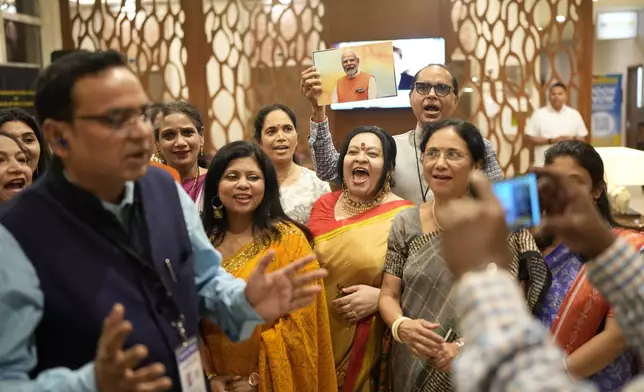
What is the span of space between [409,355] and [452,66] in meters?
4.30

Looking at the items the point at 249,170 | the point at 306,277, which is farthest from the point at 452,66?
the point at 306,277

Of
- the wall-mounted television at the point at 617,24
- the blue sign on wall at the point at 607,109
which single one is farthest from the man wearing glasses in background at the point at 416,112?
the wall-mounted television at the point at 617,24

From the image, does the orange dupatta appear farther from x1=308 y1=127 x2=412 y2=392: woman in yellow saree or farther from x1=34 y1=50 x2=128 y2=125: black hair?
x1=34 y1=50 x2=128 y2=125: black hair

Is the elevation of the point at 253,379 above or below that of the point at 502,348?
below

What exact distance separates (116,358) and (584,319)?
50.7 inches

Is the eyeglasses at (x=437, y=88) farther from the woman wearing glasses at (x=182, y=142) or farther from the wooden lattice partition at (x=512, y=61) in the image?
the wooden lattice partition at (x=512, y=61)

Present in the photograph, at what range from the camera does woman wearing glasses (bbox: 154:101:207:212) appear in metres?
2.72

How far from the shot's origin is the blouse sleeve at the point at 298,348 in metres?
2.12

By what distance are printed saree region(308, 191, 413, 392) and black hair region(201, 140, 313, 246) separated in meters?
0.20

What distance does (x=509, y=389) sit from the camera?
0.81 m

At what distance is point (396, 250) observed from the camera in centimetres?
220

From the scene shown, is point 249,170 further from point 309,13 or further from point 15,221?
point 309,13

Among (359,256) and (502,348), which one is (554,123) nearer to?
(359,256)

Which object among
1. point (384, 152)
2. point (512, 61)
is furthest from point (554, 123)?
point (384, 152)
